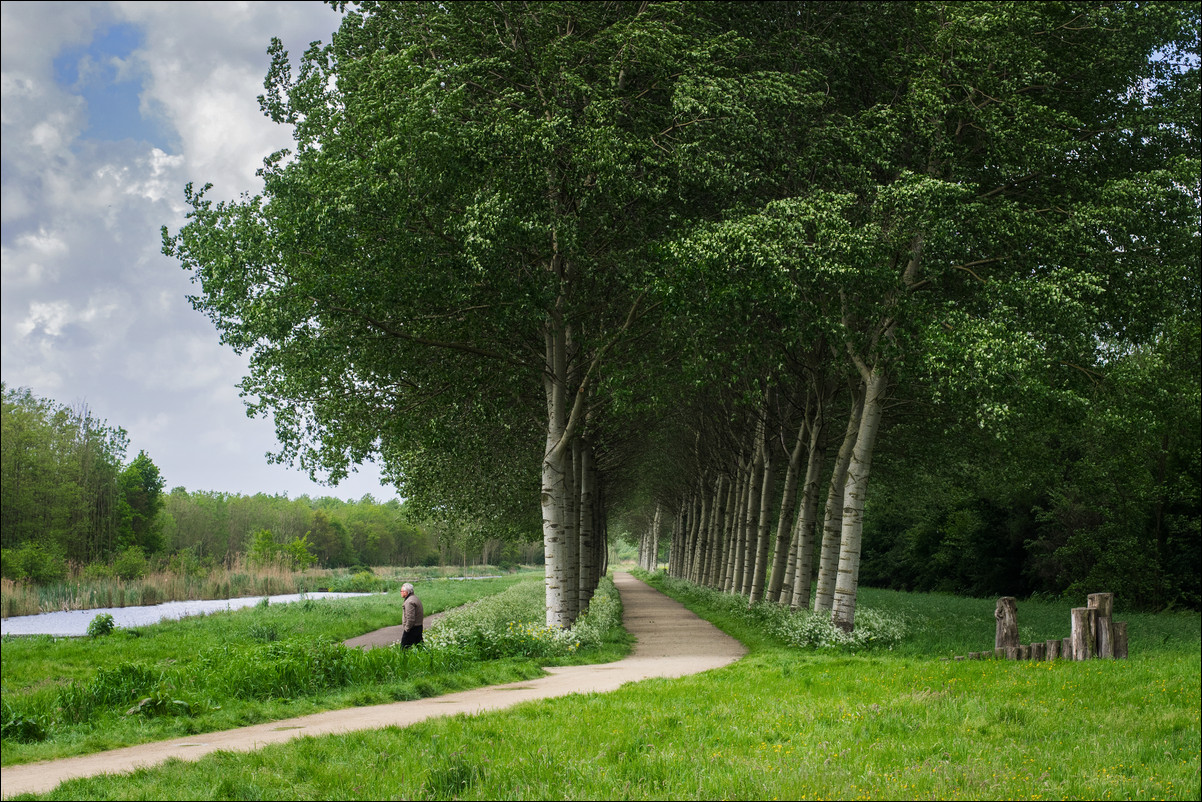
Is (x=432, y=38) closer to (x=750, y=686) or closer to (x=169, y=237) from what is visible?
(x=169, y=237)

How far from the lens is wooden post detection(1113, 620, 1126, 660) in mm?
13438

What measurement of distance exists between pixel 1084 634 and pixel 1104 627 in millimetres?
361

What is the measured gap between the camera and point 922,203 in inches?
603

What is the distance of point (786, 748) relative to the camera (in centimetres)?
762

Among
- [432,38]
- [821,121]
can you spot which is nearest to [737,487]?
[821,121]

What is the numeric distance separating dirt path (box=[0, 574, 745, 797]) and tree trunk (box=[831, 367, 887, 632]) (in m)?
2.33

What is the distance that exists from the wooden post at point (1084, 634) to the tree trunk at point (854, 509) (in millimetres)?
4857

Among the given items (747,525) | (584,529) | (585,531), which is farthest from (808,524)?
(747,525)

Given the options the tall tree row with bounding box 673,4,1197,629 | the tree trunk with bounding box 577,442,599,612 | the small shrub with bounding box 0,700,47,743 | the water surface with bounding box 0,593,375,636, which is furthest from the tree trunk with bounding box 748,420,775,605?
the small shrub with bounding box 0,700,47,743

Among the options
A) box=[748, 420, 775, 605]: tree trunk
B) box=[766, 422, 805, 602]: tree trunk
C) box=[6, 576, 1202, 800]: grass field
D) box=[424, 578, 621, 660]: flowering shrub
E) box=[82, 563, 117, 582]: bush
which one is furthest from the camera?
box=[82, 563, 117, 582]: bush

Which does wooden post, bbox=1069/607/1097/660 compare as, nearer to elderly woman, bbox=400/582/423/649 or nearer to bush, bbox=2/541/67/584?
elderly woman, bbox=400/582/423/649

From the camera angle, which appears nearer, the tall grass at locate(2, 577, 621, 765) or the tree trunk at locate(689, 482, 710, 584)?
the tall grass at locate(2, 577, 621, 765)

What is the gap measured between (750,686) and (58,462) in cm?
5836

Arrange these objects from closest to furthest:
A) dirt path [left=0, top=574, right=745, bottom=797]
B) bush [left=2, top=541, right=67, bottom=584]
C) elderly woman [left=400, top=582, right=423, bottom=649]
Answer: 1. dirt path [left=0, top=574, right=745, bottom=797]
2. elderly woman [left=400, top=582, right=423, bottom=649]
3. bush [left=2, top=541, right=67, bottom=584]
